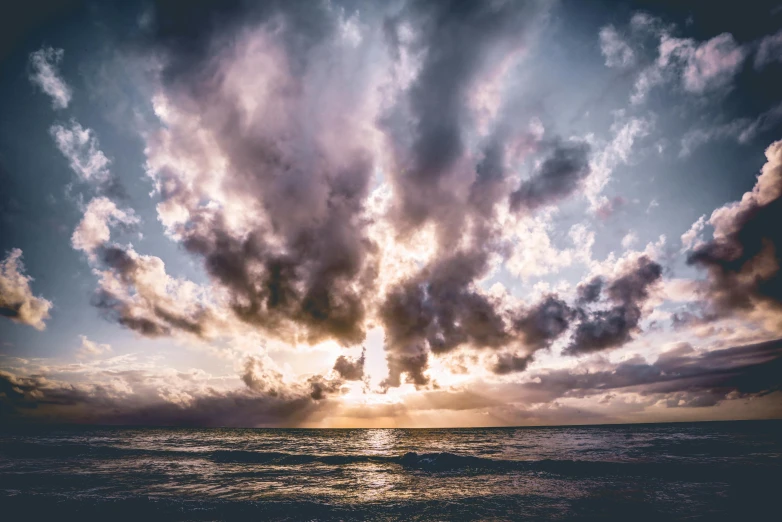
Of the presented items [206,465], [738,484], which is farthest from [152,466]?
[738,484]

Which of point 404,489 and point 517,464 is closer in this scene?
point 404,489

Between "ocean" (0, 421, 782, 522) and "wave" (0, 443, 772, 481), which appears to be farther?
"wave" (0, 443, 772, 481)

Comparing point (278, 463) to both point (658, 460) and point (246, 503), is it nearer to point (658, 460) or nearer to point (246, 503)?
point (246, 503)

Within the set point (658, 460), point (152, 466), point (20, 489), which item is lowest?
point (658, 460)

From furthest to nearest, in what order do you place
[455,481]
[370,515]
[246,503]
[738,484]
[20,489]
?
1. [455,481]
2. [738,484]
3. [20,489]
4. [246,503]
5. [370,515]

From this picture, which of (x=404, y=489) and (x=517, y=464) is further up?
(x=404, y=489)

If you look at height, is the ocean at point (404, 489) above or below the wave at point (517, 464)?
above

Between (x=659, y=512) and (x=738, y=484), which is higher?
(x=659, y=512)

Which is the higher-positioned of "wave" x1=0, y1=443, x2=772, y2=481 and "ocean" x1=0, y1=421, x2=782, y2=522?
"ocean" x1=0, y1=421, x2=782, y2=522

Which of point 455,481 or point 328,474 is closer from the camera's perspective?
point 455,481

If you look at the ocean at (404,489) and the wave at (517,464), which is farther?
the wave at (517,464)

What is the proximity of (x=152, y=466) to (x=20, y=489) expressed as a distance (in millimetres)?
12211

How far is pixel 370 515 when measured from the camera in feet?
52.1

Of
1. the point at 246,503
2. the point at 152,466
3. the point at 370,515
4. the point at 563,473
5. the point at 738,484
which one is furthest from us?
the point at 152,466
